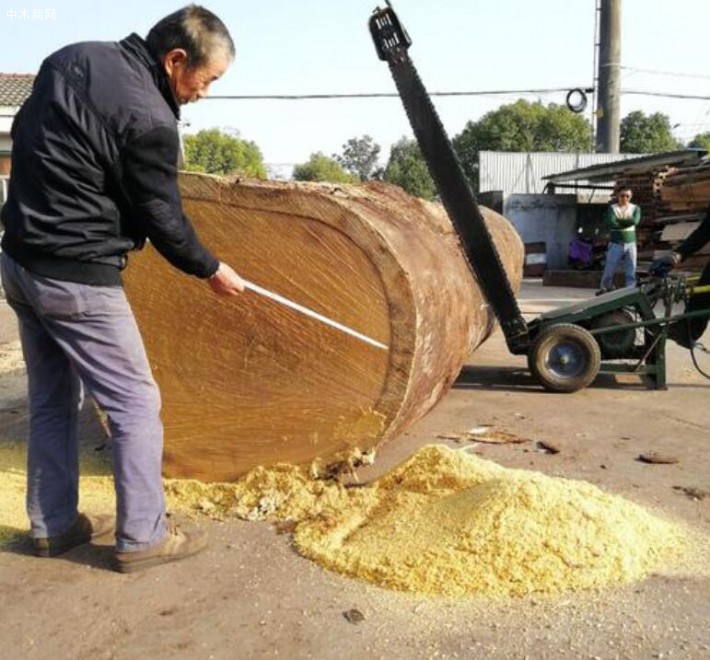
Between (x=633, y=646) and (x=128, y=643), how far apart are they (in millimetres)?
1531

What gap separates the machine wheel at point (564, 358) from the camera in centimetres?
557

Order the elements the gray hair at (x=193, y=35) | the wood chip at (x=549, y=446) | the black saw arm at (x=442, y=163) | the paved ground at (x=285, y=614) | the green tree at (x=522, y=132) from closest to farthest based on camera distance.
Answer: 1. the paved ground at (x=285, y=614)
2. the gray hair at (x=193, y=35)
3. the wood chip at (x=549, y=446)
4. the black saw arm at (x=442, y=163)
5. the green tree at (x=522, y=132)

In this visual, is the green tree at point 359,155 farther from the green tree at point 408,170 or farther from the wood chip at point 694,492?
the wood chip at point 694,492

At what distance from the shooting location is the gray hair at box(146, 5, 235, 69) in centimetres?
261

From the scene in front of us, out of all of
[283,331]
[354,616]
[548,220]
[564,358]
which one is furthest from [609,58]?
[354,616]

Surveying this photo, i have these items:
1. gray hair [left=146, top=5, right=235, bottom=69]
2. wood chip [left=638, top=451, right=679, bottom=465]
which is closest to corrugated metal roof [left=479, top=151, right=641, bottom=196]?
wood chip [left=638, top=451, right=679, bottom=465]

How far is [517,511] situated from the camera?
2.86 meters

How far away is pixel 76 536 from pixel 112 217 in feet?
4.14

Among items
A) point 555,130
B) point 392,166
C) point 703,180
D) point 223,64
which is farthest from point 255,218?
point 392,166

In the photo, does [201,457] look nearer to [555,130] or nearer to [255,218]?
[255,218]

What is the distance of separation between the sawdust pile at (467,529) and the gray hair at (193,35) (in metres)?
1.82

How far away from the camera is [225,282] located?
2865 millimetres

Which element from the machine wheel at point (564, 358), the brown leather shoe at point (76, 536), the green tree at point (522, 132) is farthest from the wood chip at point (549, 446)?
the green tree at point (522, 132)

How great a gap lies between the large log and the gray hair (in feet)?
2.55
